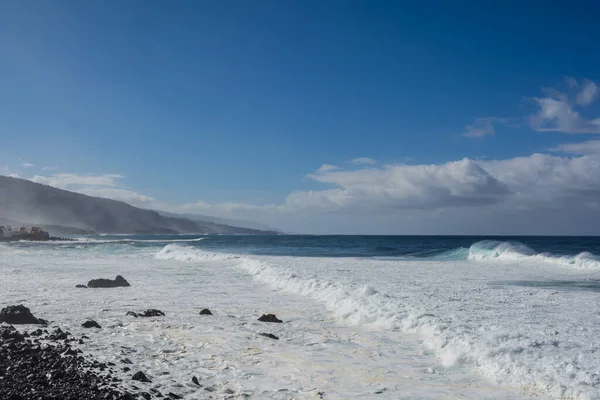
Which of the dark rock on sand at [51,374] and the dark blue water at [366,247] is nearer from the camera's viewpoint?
the dark rock on sand at [51,374]

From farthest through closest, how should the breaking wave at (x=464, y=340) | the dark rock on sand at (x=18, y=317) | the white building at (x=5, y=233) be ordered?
the white building at (x=5, y=233) → the dark rock on sand at (x=18, y=317) → the breaking wave at (x=464, y=340)

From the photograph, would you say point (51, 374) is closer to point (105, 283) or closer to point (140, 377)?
point (140, 377)

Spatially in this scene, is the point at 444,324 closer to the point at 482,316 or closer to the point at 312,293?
the point at 482,316

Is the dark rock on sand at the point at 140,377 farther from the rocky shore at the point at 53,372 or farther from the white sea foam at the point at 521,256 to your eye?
the white sea foam at the point at 521,256

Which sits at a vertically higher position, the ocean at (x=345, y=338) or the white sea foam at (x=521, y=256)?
the white sea foam at (x=521, y=256)

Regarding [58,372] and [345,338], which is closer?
[58,372]

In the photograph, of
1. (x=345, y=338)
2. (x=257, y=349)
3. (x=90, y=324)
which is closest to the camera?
(x=257, y=349)

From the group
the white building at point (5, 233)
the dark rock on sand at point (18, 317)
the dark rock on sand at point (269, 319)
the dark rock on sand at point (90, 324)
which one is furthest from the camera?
the white building at point (5, 233)

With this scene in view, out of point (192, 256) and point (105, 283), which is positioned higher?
point (105, 283)

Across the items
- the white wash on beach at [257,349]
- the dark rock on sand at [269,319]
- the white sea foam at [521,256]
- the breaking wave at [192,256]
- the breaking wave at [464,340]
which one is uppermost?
the white sea foam at [521,256]

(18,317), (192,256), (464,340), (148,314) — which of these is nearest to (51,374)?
(18,317)

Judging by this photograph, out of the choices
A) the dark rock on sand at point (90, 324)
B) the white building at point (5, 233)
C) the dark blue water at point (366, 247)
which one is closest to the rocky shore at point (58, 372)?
the dark rock on sand at point (90, 324)

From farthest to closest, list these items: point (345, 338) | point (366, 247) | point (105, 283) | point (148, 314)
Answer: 1. point (366, 247)
2. point (105, 283)
3. point (148, 314)
4. point (345, 338)

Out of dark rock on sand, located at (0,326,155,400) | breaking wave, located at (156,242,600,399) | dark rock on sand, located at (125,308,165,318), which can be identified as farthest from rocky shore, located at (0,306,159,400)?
breaking wave, located at (156,242,600,399)
